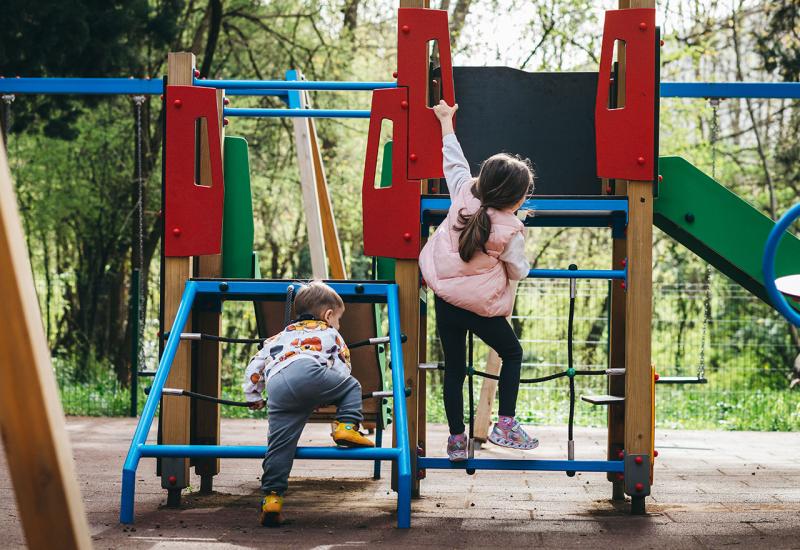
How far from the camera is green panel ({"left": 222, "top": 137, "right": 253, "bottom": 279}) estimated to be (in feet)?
16.6

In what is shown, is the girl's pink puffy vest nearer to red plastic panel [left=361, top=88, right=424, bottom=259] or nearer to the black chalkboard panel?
red plastic panel [left=361, top=88, right=424, bottom=259]

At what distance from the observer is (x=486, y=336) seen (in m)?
4.43

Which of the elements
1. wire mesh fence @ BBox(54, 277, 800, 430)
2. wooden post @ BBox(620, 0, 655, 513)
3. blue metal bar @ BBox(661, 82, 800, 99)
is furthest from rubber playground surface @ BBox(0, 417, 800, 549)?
wire mesh fence @ BBox(54, 277, 800, 430)

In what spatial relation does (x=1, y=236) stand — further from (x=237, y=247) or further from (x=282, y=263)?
(x=282, y=263)

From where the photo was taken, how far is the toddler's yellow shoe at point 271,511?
4027 millimetres

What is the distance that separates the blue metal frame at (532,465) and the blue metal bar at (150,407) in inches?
47.2

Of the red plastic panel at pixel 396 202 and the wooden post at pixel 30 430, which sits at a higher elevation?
the red plastic panel at pixel 396 202

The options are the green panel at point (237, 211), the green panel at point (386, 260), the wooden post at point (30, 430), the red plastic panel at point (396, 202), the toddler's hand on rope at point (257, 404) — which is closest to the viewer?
the wooden post at point (30, 430)

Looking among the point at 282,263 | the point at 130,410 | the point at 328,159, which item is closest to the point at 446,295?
the point at 130,410

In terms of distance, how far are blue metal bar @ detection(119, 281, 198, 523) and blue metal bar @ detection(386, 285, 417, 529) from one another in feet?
2.94

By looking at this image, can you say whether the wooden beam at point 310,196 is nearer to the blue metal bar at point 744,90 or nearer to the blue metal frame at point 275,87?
the blue metal frame at point 275,87

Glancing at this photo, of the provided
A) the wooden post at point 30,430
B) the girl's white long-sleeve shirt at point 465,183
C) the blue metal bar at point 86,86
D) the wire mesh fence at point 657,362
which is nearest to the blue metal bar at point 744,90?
the girl's white long-sleeve shirt at point 465,183

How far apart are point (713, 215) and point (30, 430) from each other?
148 inches

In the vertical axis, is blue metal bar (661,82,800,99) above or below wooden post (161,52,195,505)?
above
